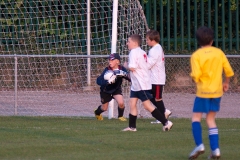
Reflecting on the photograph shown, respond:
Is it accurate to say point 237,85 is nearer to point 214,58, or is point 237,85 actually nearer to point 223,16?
point 223,16

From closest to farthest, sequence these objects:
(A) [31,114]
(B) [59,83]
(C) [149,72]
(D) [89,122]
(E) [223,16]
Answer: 1. (C) [149,72]
2. (D) [89,122]
3. (A) [31,114]
4. (B) [59,83]
5. (E) [223,16]

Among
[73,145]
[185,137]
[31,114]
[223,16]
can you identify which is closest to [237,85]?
[223,16]

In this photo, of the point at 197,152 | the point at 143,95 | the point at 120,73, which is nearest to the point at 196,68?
the point at 197,152

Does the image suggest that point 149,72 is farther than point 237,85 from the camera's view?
No

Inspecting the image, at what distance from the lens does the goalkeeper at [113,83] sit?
12492 millimetres

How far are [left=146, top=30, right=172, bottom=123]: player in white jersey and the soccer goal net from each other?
9.00 feet

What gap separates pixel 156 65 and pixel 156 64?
0.9 inches

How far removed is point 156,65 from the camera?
1186cm

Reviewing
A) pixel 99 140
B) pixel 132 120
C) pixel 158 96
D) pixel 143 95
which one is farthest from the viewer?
pixel 158 96

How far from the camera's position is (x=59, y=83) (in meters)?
16.3

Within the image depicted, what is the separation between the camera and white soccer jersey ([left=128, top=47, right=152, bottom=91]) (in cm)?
1064

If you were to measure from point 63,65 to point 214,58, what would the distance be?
8.79 meters

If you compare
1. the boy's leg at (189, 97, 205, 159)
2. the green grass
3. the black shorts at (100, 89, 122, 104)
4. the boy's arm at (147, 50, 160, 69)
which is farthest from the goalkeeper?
the boy's leg at (189, 97, 205, 159)

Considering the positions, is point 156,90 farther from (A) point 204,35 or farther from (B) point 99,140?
(A) point 204,35
